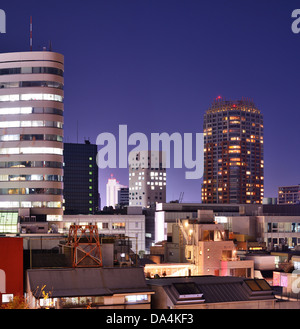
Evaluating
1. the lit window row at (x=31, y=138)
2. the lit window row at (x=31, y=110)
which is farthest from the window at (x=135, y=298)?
the lit window row at (x=31, y=110)

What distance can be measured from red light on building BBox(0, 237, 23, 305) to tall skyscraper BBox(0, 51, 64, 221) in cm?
6158

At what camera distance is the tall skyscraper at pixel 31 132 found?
329 feet

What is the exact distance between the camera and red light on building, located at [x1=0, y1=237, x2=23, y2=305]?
37656mm

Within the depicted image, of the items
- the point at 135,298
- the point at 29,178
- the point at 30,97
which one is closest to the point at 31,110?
the point at 30,97

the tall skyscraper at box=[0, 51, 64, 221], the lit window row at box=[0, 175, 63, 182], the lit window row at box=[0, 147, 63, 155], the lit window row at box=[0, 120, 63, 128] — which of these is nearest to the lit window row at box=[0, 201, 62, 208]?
the tall skyscraper at box=[0, 51, 64, 221]

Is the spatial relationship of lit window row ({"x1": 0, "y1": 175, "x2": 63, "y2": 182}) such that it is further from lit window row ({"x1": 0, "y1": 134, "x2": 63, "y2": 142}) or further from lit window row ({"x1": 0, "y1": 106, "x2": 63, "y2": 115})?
lit window row ({"x1": 0, "y1": 106, "x2": 63, "y2": 115})

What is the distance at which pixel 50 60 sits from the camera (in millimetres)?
101062

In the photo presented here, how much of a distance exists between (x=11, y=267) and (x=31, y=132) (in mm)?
63943

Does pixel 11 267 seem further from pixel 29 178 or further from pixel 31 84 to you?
pixel 31 84

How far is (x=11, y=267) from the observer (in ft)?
126

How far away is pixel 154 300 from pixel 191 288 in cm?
255

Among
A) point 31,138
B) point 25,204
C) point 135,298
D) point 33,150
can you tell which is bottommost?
point 135,298

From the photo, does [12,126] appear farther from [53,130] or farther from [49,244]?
[49,244]
